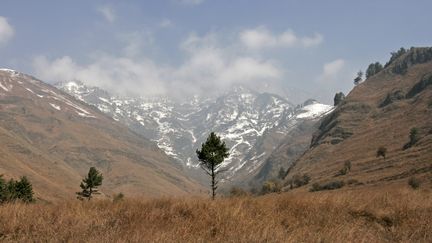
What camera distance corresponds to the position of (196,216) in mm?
8508

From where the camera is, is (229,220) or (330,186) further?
(330,186)

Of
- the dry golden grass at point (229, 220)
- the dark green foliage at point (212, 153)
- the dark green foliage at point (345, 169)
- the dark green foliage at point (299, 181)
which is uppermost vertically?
the dark green foliage at point (345, 169)

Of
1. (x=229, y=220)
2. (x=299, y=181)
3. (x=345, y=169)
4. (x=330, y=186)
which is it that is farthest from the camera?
(x=299, y=181)

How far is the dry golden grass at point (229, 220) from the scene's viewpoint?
7.05 meters

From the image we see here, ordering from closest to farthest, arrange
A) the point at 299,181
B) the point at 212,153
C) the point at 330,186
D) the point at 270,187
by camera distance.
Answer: the point at 212,153 → the point at 330,186 → the point at 270,187 → the point at 299,181

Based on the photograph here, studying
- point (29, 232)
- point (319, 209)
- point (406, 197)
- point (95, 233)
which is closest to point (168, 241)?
point (95, 233)

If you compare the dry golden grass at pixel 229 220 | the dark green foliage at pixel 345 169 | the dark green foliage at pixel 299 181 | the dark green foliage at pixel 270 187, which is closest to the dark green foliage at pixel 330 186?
the dark green foliage at pixel 345 169

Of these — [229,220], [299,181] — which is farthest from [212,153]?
[299,181]

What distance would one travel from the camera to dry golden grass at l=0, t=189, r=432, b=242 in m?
7.05

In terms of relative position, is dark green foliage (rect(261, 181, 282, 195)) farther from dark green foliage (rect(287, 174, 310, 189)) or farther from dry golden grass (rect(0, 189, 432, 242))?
dry golden grass (rect(0, 189, 432, 242))

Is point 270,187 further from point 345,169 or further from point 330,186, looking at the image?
point 330,186

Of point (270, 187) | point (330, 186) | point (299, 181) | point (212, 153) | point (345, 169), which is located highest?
point (345, 169)

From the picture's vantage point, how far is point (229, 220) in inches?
319

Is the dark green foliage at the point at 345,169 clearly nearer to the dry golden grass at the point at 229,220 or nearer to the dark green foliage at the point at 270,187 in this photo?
the dark green foliage at the point at 270,187
